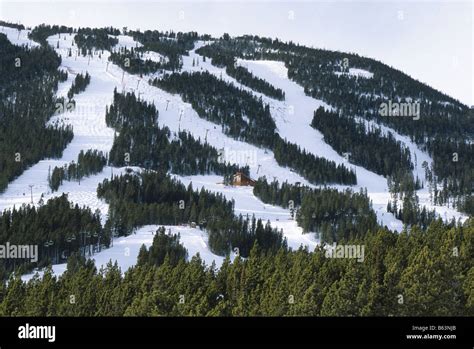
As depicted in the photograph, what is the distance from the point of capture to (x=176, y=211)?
10712cm

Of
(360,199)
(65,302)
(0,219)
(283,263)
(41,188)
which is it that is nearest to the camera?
(65,302)

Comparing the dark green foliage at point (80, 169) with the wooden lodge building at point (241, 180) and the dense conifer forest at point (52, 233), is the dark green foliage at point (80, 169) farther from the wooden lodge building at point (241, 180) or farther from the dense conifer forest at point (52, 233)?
the wooden lodge building at point (241, 180)

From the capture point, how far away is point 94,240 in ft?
288

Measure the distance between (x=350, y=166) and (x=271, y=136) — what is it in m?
35.3

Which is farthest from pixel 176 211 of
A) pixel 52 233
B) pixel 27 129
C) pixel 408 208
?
pixel 27 129

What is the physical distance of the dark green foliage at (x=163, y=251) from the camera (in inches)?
2918

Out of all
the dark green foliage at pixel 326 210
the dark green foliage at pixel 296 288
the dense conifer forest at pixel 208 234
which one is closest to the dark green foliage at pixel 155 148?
the dense conifer forest at pixel 208 234

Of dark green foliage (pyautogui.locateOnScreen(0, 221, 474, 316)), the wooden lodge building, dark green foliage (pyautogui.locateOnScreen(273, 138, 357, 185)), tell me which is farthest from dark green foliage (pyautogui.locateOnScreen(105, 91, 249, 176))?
dark green foliage (pyautogui.locateOnScreen(0, 221, 474, 316))

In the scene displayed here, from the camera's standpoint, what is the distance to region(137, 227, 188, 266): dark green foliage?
243 feet

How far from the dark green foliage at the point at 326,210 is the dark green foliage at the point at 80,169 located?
4685 centimetres

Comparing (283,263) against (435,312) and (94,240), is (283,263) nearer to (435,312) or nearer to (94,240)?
(435,312)

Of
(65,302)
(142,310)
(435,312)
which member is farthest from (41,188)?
(435,312)
